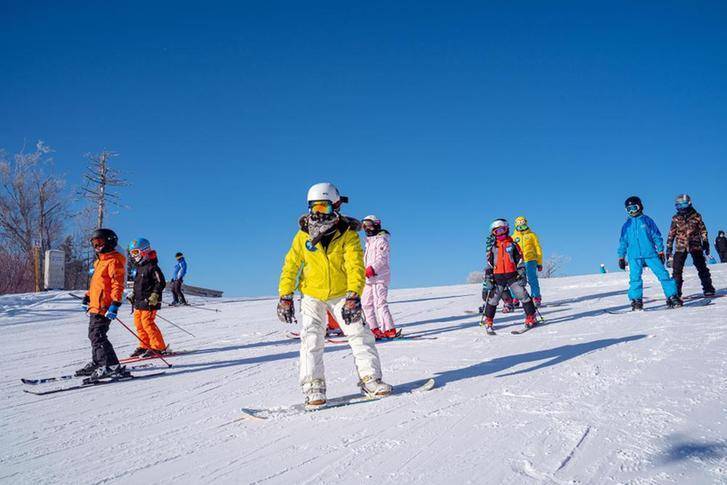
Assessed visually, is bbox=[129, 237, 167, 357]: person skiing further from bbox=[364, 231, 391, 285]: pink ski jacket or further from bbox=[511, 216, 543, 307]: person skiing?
bbox=[511, 216, 543, 307]: person skiing

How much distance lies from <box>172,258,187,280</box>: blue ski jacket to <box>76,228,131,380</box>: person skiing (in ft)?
39.2

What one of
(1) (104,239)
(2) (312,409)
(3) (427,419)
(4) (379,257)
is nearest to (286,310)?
(2) (312,409)

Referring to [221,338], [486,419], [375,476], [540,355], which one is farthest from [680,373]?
[221,338]

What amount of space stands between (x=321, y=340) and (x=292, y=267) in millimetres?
751

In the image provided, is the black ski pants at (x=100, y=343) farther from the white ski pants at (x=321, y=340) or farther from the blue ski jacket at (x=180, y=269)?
the blue ski jacket at (x=180, y=269)

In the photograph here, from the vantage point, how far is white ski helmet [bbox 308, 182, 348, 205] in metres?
4.28

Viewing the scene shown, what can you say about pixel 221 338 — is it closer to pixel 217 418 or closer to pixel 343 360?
pixel 343 360

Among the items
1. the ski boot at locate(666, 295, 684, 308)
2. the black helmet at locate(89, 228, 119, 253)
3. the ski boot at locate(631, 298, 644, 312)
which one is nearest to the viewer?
the black helmet at locate(89, 228, 119, 253)

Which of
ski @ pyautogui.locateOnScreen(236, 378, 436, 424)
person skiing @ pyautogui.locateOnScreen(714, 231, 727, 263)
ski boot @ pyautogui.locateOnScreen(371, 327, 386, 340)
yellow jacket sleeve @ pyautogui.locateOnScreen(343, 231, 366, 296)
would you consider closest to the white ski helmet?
yellow jacket sleeve @ pyautogui.locateOnScreen(343, 231, 366, 296)

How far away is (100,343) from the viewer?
584 cm

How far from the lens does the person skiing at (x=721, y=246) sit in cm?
2611

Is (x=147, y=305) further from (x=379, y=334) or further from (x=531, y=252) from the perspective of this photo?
(x=531, y=252)

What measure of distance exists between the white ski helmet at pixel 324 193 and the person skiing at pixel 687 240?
819 cm

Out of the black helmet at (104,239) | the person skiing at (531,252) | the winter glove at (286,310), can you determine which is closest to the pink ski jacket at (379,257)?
the winter glove at (286,310)
